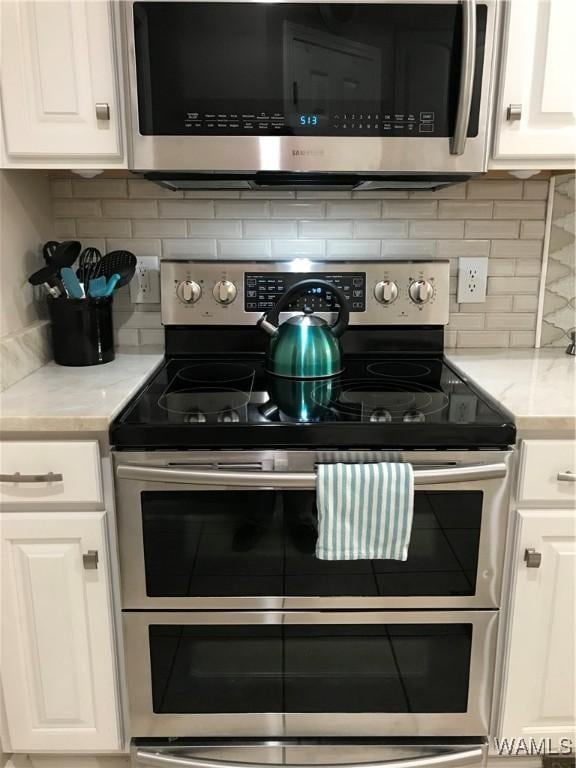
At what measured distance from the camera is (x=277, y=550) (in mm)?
1287

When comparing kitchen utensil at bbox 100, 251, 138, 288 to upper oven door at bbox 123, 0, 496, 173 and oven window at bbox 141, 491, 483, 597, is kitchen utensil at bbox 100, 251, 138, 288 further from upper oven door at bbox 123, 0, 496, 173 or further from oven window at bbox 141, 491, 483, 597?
oven window at bbox 141, 491, 483, 597

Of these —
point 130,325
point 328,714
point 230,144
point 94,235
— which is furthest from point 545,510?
point 94,235

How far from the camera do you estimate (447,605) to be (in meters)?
1.32

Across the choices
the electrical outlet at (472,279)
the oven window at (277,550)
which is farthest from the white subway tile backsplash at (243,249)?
the oven window at (277,550)

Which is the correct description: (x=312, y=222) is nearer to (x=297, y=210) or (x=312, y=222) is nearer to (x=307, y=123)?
(x=297, y=210)

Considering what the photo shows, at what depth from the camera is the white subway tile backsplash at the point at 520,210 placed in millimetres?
1752

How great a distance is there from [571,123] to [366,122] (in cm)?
49

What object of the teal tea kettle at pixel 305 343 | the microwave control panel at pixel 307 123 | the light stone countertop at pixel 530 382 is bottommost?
the light stone countertop at pixel 530 382

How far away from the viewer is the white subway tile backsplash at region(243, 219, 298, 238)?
175 centimetres

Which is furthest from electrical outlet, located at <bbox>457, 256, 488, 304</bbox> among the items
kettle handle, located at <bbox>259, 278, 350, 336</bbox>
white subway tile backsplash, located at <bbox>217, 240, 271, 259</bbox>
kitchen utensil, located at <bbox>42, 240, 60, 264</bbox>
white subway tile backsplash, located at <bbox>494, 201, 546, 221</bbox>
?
kitchen utensil, located at <bbox>42, 240, 60, 264</bbox>

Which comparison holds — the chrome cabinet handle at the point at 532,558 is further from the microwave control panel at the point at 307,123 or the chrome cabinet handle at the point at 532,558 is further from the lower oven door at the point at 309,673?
the microwave control panel at the point at 307,123

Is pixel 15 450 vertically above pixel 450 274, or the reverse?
pixel 450 274

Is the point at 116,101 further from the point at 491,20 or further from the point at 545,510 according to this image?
the point at 545,510

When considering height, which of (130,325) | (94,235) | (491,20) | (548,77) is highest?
(491,20)
